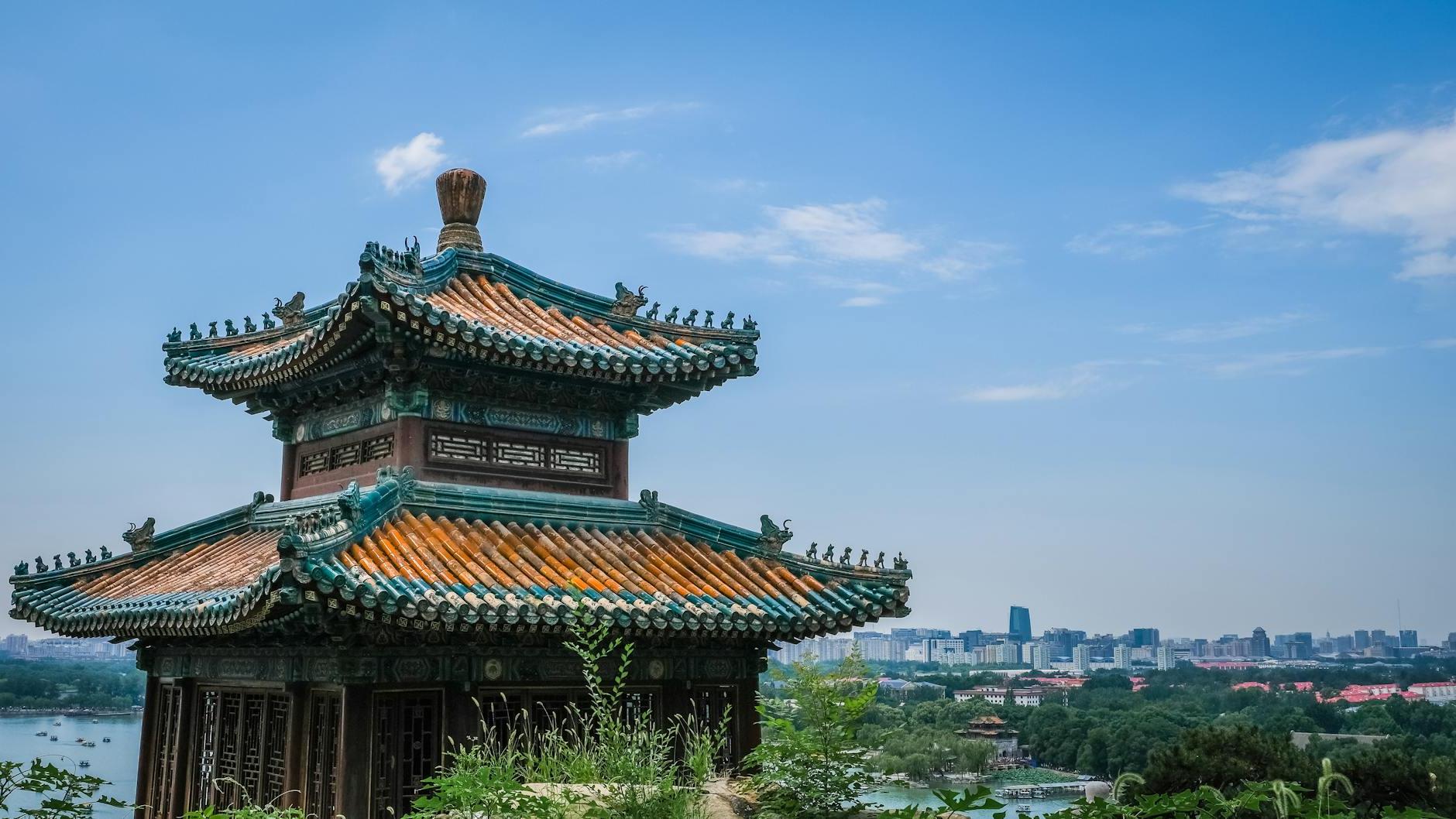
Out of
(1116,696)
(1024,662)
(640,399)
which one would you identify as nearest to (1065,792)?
(1116,696)

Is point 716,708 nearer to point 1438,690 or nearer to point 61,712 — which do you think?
point 61,712

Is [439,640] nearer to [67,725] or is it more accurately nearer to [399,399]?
[399,399]

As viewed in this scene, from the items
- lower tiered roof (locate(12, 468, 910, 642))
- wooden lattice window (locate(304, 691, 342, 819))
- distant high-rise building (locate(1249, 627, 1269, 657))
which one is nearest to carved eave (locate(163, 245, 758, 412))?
lower tiered roof (locate(12, 468, 910, 642))

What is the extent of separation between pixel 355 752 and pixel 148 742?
475cm

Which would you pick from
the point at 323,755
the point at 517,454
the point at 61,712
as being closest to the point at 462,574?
the point at 323,755

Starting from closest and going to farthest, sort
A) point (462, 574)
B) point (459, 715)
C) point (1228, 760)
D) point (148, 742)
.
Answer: point (462, 574) → point (459, 715) → point (148, 742) → point (1228, 760)

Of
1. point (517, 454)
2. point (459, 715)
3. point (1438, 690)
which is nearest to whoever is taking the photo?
point (459, 715)

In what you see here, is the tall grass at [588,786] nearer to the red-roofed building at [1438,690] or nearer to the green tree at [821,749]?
the green tree at [821,749]

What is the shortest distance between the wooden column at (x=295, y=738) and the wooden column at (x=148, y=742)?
3366mm

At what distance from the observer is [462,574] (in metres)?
11.4

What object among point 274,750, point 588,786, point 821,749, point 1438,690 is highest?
point 821,749

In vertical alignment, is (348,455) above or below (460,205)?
below

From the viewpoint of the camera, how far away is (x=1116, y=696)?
93562mm

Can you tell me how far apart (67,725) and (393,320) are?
45374 millimetres
